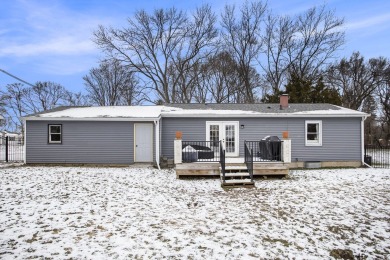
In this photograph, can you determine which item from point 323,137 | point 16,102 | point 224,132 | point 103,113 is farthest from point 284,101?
point 16,102

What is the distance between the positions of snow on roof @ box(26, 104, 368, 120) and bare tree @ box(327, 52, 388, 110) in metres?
22.2

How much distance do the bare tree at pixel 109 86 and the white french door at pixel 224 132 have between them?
22.2 meters

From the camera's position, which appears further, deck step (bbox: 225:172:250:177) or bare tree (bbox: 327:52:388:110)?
bare tree (bbox: 327:52:388:110)

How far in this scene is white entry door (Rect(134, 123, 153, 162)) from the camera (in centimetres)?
1502

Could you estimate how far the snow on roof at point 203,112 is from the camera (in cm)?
1481

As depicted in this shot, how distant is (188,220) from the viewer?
606cm

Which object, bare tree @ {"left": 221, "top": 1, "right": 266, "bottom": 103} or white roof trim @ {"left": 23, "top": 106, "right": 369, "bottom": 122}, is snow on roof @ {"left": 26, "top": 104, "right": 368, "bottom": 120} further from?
bare tree @ {"left": 221, "top": 1, "right": 266, "bottom": 103}

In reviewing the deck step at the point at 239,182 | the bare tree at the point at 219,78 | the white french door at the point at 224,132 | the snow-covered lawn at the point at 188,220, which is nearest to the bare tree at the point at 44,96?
the bare tree at the point at 219,78

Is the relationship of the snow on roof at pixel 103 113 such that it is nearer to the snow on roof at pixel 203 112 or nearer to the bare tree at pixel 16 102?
the snow on roof at pixel 203 112

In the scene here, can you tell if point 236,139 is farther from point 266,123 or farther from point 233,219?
point 233,219

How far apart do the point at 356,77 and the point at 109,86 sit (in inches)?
1343

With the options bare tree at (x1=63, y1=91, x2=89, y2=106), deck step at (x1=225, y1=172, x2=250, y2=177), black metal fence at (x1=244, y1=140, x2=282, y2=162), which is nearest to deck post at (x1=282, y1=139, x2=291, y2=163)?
black metal fence at (x1=244, y1=140, x2=282, y2=162)

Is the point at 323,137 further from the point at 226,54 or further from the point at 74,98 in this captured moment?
the point at 74,98

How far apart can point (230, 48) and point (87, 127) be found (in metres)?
22.7
